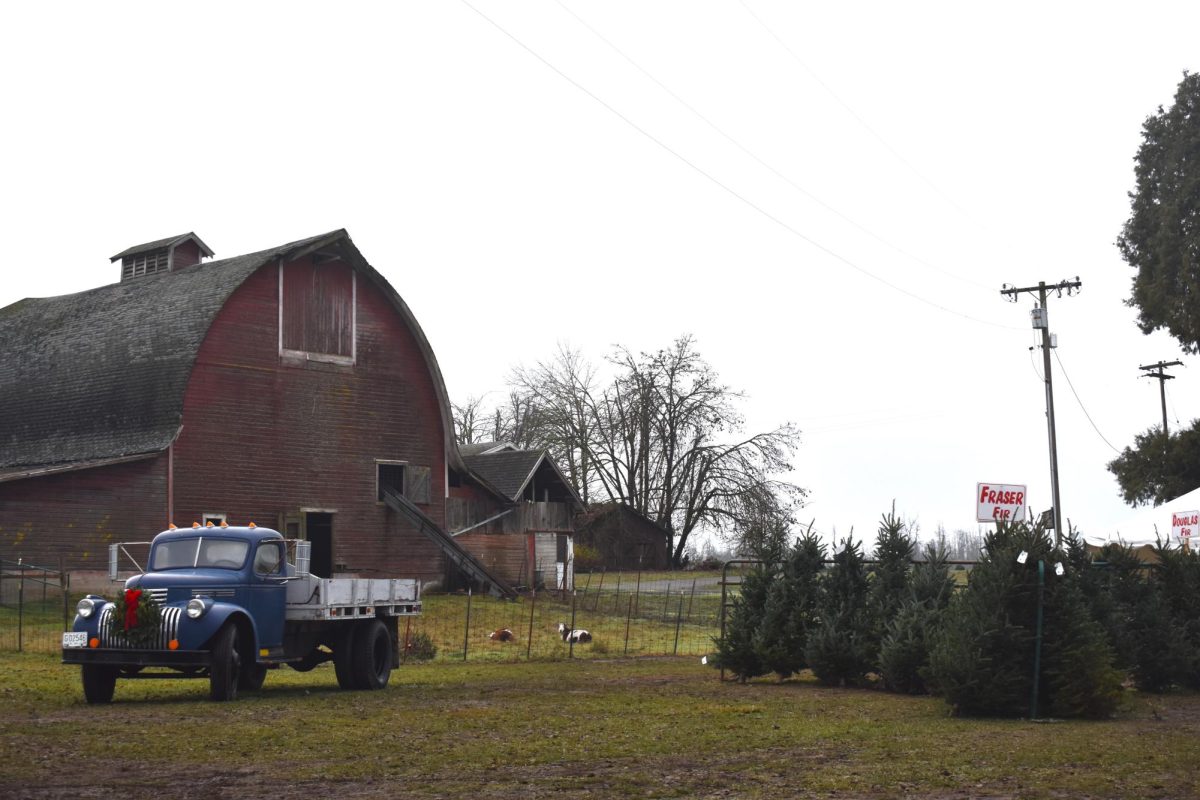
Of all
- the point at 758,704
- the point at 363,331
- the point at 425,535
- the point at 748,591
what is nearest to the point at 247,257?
the point at 363,331

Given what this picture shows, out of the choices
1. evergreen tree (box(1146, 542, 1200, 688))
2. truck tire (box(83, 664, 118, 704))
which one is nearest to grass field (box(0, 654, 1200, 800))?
truck tire (box(83, 664, 118, 704))

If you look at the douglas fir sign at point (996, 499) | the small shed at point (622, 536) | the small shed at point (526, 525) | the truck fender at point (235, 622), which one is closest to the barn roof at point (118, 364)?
the small shed at point (526, 525)

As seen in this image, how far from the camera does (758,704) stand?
58.2 ft

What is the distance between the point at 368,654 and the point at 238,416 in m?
20.5

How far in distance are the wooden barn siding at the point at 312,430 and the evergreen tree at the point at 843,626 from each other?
2151 cm

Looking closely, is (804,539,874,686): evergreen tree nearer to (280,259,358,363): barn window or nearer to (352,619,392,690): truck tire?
(352,619,392,690): truck tire

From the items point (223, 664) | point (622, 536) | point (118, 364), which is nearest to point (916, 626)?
point (223, 664)

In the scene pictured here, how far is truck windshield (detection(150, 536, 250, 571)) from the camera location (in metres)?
18.4

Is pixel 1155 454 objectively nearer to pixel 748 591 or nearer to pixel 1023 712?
pixel 748 591

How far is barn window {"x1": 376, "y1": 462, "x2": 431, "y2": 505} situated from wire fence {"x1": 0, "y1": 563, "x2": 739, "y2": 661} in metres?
3.08

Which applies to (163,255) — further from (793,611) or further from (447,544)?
(793,611)

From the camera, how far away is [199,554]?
18547 millimetres

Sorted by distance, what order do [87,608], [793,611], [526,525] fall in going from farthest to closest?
1. [526,525]
2. [793,611]
3. [87,608]

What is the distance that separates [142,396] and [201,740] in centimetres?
2639
